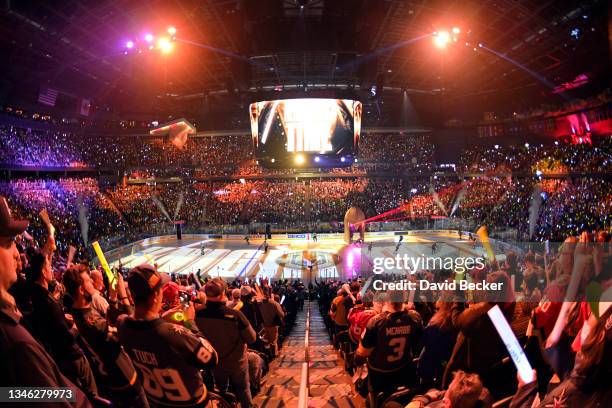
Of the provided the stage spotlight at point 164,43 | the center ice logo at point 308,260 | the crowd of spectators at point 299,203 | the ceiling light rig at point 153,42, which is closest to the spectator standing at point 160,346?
the center ice logo at point 308,260

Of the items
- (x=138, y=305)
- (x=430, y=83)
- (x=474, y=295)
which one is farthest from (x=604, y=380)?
(x=430, y=83)

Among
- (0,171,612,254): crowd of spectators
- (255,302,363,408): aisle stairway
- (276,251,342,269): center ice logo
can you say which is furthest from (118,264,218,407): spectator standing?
(0,171,612,254): crowd of spectators

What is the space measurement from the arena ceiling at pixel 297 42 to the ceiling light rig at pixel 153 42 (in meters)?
0.46

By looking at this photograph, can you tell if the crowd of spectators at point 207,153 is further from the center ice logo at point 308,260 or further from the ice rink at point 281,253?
the center ice logo at point 308,260

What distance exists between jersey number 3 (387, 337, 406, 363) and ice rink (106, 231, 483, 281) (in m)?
15.2

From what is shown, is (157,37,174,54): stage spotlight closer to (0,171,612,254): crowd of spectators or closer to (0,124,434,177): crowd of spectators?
(0,171,612,254): crowd of spectators

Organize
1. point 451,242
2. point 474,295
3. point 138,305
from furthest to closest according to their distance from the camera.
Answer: point 451,242, point 474,295, point 138,305

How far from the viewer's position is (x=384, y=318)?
155 inches

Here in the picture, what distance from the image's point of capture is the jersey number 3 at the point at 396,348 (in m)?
3.94

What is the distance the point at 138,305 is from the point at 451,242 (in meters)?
29.6

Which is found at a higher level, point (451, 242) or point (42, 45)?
point (42, 45)

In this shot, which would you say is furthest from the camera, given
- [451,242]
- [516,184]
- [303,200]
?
[303,200]

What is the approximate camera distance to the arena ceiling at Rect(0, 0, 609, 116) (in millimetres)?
19500

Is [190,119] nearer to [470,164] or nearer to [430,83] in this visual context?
[430,83]
